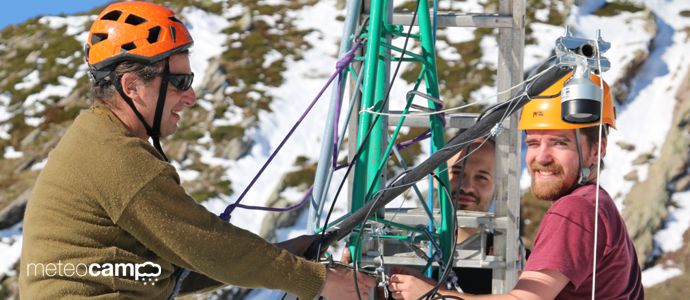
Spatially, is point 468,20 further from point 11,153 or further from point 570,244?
point 11,153

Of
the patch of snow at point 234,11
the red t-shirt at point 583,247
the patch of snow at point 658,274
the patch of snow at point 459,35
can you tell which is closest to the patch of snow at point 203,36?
the patch of snow at point 234,11

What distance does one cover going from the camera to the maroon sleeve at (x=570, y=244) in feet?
11.0

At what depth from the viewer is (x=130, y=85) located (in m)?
3.65

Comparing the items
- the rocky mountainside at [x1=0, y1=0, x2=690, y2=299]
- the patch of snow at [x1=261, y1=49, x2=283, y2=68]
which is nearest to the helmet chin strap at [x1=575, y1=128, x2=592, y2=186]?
the rocky mountainside at [x1=0, y1=0, x2=690, y2=299]

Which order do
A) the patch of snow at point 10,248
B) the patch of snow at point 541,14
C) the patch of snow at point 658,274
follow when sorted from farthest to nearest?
the patch of snow at point 541,14 < the patch of snow at point 10,248 < the patch of snow at point 658,274

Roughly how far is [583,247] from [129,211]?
184 cm

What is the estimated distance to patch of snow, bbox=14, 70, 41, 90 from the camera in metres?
40.3

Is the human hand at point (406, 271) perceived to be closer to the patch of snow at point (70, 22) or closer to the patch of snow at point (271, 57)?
the patch of snow at point (271, 57)

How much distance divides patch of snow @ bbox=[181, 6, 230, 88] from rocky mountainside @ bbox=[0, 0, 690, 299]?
0.08 m

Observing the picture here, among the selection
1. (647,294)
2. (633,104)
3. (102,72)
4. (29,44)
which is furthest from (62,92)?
(102,72)

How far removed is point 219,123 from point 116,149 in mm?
32323

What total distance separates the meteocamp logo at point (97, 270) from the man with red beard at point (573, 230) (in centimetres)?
135

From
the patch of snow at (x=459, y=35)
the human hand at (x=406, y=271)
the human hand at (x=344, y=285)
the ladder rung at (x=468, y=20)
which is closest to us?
the human hand at (x=344, y=285)

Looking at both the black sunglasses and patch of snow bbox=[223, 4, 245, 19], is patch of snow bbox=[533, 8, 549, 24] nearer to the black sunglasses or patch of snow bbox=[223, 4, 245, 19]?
patch of snow bbox=[223, 4, 245, 19]
